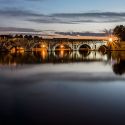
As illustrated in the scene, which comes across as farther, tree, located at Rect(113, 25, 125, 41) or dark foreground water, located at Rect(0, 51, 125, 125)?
tree, located at Rect(113, 25, 125, 41)

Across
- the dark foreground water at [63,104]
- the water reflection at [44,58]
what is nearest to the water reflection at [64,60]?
the water reflection at [44,58]

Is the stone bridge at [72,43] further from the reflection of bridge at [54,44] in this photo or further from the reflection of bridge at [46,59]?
the reflection of bridge at [46,59]

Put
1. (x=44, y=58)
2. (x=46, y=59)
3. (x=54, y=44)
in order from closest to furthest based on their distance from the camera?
(x=46, y=59)
(x=44, y=58)
(x=54, y=44)

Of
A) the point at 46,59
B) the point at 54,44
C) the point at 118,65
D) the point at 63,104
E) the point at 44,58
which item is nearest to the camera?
the point at 63,104

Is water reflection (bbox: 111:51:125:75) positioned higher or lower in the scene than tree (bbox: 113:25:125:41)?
lower

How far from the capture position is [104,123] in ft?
36.5

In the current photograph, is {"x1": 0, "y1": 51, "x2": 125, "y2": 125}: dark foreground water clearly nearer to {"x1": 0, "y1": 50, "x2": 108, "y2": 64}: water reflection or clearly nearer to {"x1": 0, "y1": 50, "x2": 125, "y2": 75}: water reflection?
{"x1": 0, "y1": 50, "x2": 125, "y2": 75}: water reflection

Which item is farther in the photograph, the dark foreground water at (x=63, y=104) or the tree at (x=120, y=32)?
the tree at (x=120, y=32)

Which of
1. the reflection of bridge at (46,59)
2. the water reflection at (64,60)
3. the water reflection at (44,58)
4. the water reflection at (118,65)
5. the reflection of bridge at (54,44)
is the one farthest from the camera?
the reflection of bridge at (54,44)

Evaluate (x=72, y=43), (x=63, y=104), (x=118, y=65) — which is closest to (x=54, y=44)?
(x=72, y=43)

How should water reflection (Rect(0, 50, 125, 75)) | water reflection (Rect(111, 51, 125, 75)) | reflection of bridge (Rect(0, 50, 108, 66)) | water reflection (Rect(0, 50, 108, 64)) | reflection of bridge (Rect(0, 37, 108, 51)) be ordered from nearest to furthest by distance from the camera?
water reflection (Rect(111, 51, 125, 75)) < water reflection (Rect(0, 50, 125, 75)) < reflection of bridge (Rect(0, 50, 108, 66)) < water reflection (Rect(0, 50, 108, 64)) < reflection of bridge (Rect(0, 37, 108, 51))

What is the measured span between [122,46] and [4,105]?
78.2m

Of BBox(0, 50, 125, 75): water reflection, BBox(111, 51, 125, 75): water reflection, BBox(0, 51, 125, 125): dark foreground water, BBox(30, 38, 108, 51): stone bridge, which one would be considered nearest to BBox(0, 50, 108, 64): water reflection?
BBox(0, 50, 125, 75): water reflection

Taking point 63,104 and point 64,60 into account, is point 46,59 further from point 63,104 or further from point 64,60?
point 63,104
